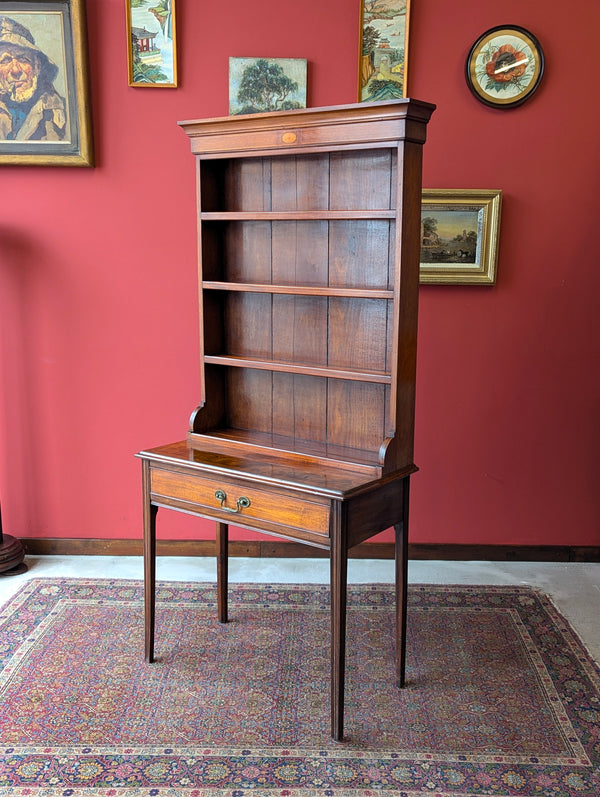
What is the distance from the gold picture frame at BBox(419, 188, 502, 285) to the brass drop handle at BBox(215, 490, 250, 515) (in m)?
1.55

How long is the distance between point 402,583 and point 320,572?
1065mm

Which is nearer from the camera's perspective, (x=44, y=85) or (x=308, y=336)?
(x=308, y=336)

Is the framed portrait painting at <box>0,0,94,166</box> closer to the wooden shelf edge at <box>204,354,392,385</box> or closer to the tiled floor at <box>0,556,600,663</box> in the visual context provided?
the wooden shelf edge at <box>204,354,392,385</box>

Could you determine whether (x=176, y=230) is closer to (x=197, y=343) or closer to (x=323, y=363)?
(x=197, y=343)

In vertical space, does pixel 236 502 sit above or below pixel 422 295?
below

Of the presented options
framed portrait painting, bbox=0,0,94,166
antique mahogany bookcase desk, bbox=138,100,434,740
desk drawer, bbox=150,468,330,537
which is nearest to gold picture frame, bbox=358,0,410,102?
antique mahogany bookcase desk, bbox=138,100,434,740

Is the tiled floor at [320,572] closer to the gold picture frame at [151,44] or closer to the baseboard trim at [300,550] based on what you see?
the baseboard trim at [300,550]

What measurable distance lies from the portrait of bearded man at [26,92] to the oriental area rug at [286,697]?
2.13m

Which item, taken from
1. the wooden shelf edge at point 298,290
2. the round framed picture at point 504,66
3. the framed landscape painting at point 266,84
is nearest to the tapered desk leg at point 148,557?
the wooden shelf edge at point 298,290

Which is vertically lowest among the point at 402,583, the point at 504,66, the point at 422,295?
the point at 402,583

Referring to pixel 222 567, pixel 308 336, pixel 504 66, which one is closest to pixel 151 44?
pixel 504 66

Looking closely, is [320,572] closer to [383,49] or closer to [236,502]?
[236,502]

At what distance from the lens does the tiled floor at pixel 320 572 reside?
3.60 m

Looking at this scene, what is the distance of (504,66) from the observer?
3465 mm
